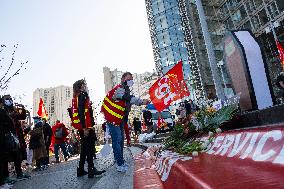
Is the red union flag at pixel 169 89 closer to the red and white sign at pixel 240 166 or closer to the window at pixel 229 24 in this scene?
the red and white sign at pixel 240 166

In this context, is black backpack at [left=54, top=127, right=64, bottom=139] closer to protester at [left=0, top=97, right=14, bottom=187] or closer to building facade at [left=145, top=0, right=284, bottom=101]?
protester at [left=0, top=97, right=14, bottom=187]

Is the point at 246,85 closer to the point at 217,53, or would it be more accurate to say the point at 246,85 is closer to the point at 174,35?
the point at 217,53

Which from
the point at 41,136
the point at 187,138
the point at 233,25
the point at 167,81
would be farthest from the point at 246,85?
the point at 233,25

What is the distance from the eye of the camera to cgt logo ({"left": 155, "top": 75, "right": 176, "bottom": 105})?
9977 mm

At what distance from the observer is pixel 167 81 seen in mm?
9984

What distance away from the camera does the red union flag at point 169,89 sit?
31.0ft

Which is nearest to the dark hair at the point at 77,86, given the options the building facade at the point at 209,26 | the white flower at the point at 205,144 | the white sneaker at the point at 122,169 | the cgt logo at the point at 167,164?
the white sneaker at the point at 122,169

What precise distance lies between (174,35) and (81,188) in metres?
53.5

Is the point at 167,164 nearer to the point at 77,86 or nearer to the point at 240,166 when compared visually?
the point at 240,166

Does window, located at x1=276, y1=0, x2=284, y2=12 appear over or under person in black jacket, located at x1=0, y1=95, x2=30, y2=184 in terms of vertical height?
over

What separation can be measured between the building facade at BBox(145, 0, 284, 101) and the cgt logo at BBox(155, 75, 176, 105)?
82.0 ft

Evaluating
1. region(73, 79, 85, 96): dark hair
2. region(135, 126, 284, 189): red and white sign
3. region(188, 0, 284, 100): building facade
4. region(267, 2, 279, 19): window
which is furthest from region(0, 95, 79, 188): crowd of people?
region(267, 2, 279, 19): window

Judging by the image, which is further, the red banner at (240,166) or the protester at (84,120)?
the protester at (84,120)

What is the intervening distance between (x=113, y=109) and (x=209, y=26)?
47.3m
